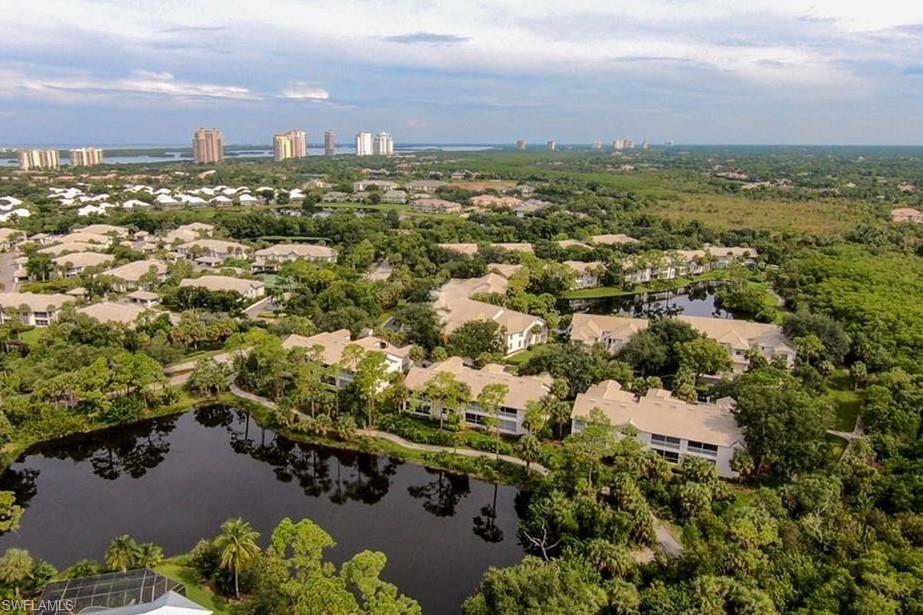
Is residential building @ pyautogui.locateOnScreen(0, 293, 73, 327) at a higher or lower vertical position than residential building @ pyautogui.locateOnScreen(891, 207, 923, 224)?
lower

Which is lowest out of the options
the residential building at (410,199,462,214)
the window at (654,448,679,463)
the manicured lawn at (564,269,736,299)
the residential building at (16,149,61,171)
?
the window at (654,448,679,463)

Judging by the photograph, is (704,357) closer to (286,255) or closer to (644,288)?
(644,288)

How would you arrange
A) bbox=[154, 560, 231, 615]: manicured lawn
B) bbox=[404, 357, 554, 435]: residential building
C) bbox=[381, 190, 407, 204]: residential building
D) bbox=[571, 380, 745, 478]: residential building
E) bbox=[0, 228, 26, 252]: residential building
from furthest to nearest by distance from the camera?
bbox=[381, 190, 407, 204]: residential building < bbox=[0, 228, 26, 252]: residential building < bbox=[404, 357, 554, 435]: residential building < bbox=[571, 380, 745, 478]: residential building < bbox=[154, 560, 231, 615]: manicured lawn

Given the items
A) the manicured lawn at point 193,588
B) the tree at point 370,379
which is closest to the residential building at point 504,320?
the tree at point 370,379

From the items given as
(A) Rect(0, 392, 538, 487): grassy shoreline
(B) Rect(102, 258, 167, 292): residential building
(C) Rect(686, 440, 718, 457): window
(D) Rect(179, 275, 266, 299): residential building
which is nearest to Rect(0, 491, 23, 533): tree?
(A) Rect(0, 392, 538, 487): grassy shoreline

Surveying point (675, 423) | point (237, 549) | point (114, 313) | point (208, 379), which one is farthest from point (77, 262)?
point (675, 423)

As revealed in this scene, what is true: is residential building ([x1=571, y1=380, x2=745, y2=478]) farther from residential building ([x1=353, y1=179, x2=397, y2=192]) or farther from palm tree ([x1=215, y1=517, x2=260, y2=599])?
residential building ([x1=353, y1=179, x2=397, y2=192])

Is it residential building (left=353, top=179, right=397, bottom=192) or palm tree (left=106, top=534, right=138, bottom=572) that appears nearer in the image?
palm tree (left=106, top=534, right=138, bottom=572)
